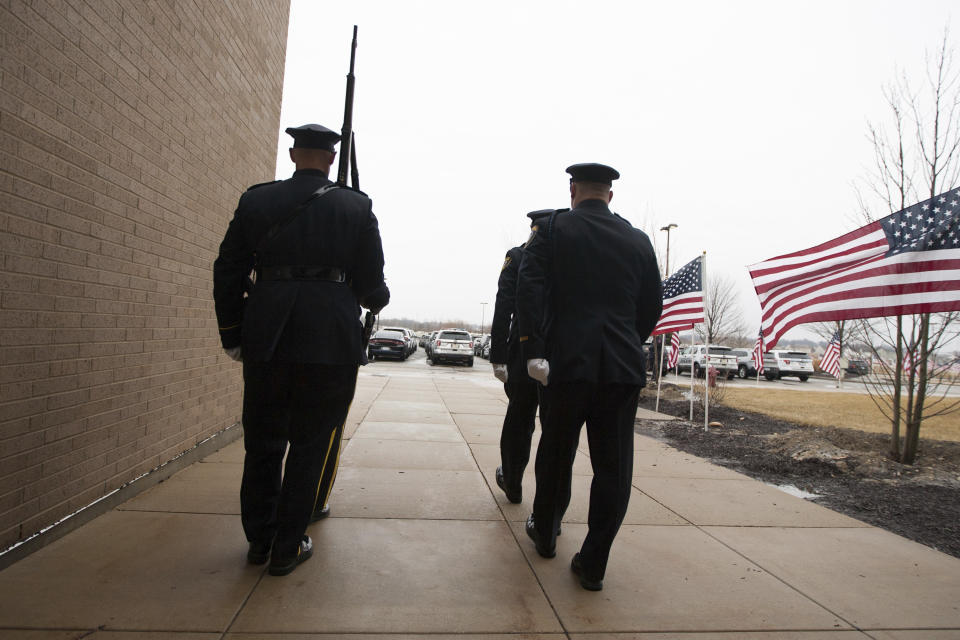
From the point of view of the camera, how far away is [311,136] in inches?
103

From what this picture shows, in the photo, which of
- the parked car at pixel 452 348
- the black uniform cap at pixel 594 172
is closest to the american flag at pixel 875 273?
the black uniform cap at pixel 594 172

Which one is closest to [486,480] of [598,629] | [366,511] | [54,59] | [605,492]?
[366,511]

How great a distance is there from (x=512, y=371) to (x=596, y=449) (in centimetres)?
95

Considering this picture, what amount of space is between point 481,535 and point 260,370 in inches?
60.5

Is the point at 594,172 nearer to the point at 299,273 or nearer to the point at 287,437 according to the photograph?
the point at 299,273

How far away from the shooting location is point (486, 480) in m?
4.31

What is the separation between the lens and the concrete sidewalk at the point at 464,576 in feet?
6.86

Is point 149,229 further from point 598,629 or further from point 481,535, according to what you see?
point 598,629

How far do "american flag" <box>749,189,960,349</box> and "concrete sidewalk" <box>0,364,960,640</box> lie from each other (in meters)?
1.95

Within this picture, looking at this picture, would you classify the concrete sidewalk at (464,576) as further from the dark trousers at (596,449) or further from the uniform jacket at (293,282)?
the uniform jacket at (293,282)

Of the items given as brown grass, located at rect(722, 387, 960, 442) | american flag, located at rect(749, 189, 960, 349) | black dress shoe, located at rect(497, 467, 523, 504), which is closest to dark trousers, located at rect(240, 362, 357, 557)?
black dress shoe, located at rect(497, 467, 523, 504)

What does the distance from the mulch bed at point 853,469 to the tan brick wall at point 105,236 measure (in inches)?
190

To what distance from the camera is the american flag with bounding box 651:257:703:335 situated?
333 inches

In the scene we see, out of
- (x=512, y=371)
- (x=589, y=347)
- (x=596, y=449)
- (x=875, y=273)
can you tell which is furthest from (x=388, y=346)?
(x=589, y=347)
